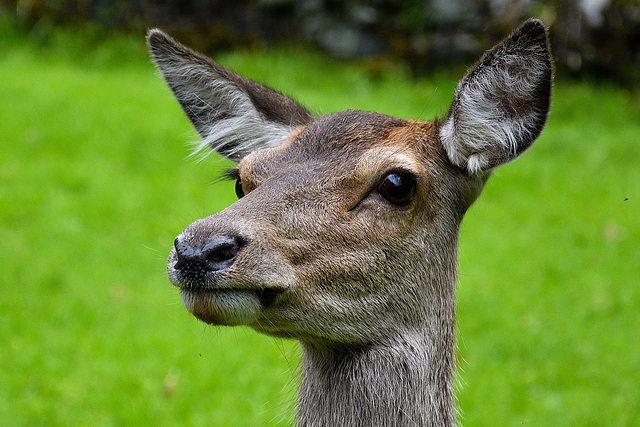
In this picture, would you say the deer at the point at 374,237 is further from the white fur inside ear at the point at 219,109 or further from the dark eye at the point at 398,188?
the white fur inside ear at the point at 219,109

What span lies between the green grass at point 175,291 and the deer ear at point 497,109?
1.20 m

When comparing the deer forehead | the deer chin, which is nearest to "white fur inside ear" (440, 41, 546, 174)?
the deer forehead

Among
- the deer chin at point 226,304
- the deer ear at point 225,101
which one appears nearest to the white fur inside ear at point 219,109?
the deer ear at point 225,101

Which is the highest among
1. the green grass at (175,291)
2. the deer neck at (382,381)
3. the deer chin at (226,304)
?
the deer chin at (226,304)

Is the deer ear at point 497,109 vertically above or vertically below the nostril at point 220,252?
above

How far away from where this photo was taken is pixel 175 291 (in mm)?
3467

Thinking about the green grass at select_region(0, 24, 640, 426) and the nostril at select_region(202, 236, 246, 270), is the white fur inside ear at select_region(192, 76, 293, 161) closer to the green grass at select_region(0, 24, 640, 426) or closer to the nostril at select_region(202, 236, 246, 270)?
the green grass at select_region(0, 24, 640, 426)

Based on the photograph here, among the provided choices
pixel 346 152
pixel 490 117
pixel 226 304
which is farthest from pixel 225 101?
pixel 226 304

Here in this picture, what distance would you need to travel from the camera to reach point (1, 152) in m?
8.25

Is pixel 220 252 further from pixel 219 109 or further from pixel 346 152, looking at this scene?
pixel 219 109

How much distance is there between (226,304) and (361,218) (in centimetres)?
61

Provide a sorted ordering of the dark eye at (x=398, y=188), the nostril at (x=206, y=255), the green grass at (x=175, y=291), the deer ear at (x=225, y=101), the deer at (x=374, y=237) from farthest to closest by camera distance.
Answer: the green grass at (x=175, y=291)
the deer ear at (x=225, y=101)
the dark eye at (x=398, y=188)
the deer at (x=374, y=237)
the nostril at (x=206, y=255)

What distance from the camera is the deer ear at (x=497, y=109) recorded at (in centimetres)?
286

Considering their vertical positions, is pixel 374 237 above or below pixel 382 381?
above
